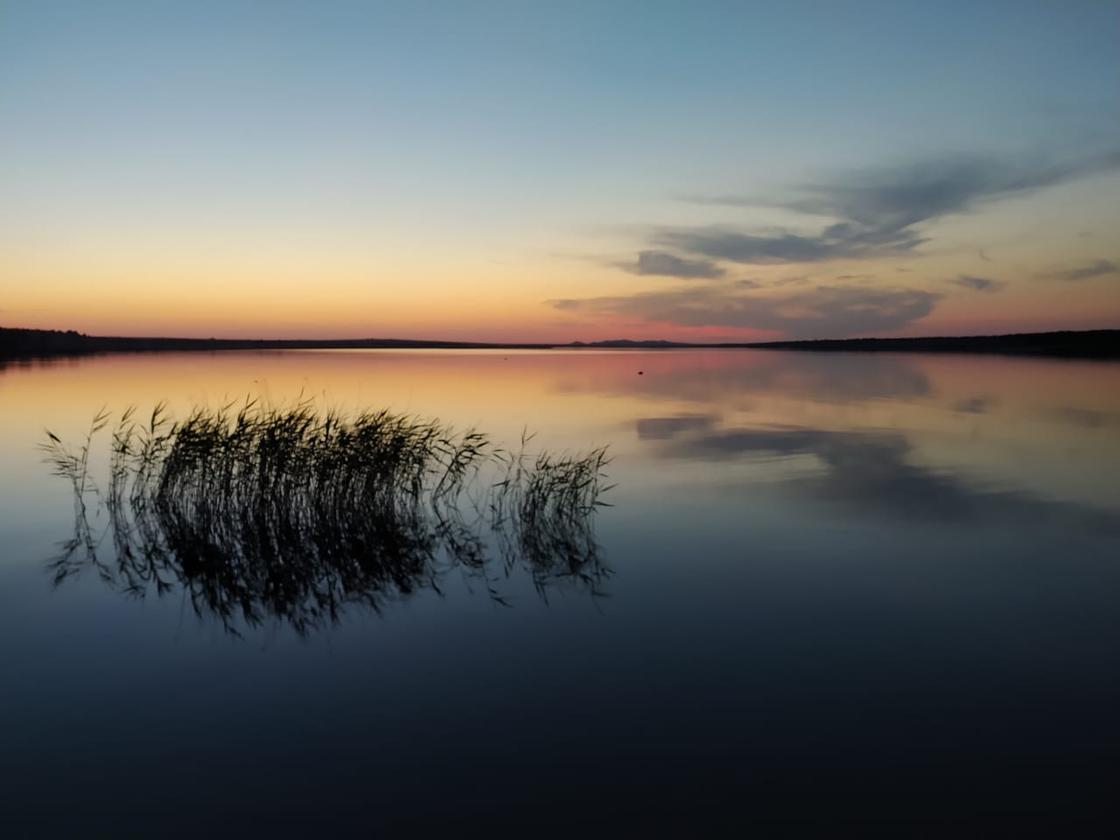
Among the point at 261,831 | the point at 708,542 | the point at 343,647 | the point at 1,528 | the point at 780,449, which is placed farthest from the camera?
the point at 780,449

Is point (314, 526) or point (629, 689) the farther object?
point (314, 526)

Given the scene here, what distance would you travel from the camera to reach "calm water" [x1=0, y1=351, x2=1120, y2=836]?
224 inches

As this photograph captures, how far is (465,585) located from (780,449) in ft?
54.8

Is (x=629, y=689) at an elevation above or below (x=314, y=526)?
below

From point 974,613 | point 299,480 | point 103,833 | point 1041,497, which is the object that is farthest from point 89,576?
point 1041,497

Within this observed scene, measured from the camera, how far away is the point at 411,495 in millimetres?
15625

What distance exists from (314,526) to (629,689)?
8060mm

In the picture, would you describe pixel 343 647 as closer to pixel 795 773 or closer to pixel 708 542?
pixel 795 773

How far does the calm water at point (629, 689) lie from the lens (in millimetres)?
5695

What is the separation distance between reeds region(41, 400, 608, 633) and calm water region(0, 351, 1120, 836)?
61cm

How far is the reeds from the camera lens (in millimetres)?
11031

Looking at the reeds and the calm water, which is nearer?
the calm water

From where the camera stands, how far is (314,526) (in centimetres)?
1366

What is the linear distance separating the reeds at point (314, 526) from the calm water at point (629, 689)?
2.01 ft
